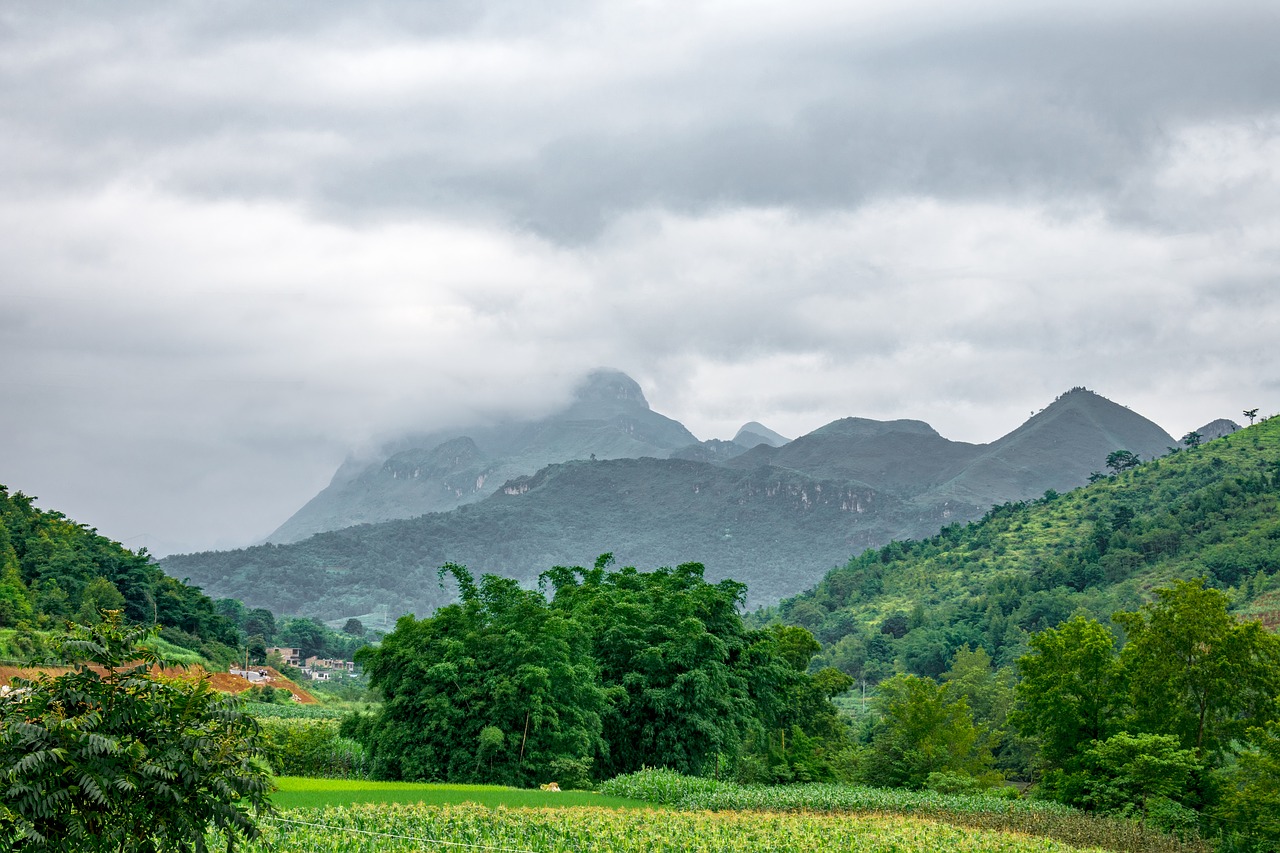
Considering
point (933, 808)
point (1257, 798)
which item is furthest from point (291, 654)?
point (1257, 798)

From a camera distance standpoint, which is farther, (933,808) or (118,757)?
(933,808)

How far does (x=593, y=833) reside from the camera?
26516 mm

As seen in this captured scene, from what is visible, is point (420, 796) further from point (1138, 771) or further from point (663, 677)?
point (1138, 771)

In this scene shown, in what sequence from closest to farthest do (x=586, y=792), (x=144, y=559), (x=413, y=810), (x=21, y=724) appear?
(x=21, y=724), (x=413, y=810), (x=586, y=792), (x=144, y=559)

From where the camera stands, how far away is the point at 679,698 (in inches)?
1861

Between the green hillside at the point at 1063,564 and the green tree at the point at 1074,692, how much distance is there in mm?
58946

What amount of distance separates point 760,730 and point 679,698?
26.9 ft

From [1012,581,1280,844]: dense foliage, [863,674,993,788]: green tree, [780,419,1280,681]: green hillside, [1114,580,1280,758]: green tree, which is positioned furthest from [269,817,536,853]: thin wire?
[780,419,1280,681]: green hillside

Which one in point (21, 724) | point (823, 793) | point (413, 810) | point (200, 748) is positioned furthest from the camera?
point (823, 793)

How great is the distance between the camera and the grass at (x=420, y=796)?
29016mm

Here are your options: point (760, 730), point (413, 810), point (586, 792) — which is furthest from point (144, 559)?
point (413, 810)

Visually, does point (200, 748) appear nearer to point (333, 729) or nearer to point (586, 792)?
point (586, 792)

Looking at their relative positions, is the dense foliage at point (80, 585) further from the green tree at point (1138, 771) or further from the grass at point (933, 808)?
the green tree at point (1138, 771)

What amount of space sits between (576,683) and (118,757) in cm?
3229
